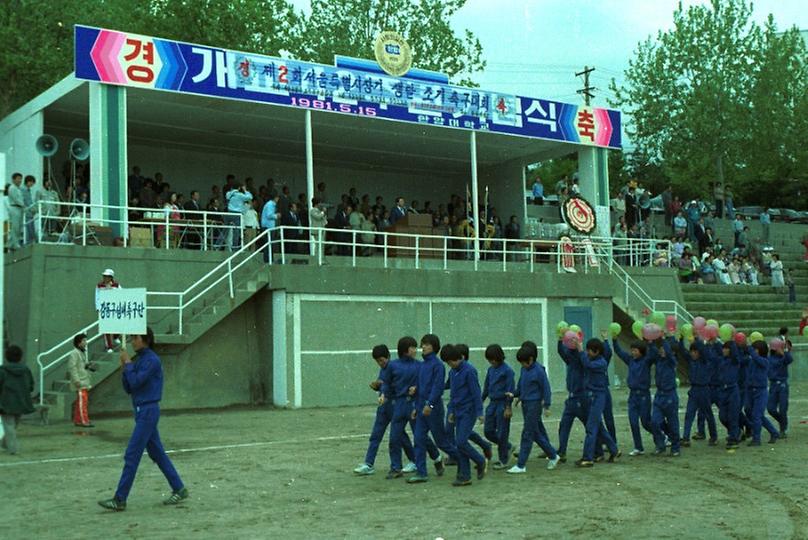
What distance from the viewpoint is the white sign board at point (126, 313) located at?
12.4 meters

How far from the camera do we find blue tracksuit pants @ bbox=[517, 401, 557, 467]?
43.5 ft

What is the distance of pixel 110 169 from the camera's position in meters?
23.6

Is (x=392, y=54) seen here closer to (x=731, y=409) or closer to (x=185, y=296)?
(x=185, y=296)

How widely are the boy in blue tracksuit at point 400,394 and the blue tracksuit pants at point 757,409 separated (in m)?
5.84

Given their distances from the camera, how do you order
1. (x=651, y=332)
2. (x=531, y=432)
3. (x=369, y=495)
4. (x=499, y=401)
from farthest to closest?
(x=651, y=332), (x=499, y=401), (x=531, y=432), (x=369, y=495)

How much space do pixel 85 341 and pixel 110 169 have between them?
5582 millimetres

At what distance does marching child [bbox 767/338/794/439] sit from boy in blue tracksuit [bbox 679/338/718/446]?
139 centimetres

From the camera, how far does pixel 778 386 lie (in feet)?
55.8

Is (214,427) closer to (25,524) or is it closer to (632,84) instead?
(25,524)

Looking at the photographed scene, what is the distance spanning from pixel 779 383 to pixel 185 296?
1165cm

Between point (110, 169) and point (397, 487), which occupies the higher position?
point (110, 169)

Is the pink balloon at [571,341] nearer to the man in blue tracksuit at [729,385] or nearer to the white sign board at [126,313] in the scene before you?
the man in blue tracksuit at [729,385]

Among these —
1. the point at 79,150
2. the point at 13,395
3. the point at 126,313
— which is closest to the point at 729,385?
the point at 126,313

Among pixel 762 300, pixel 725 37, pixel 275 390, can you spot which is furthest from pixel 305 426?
pixel 725 37
